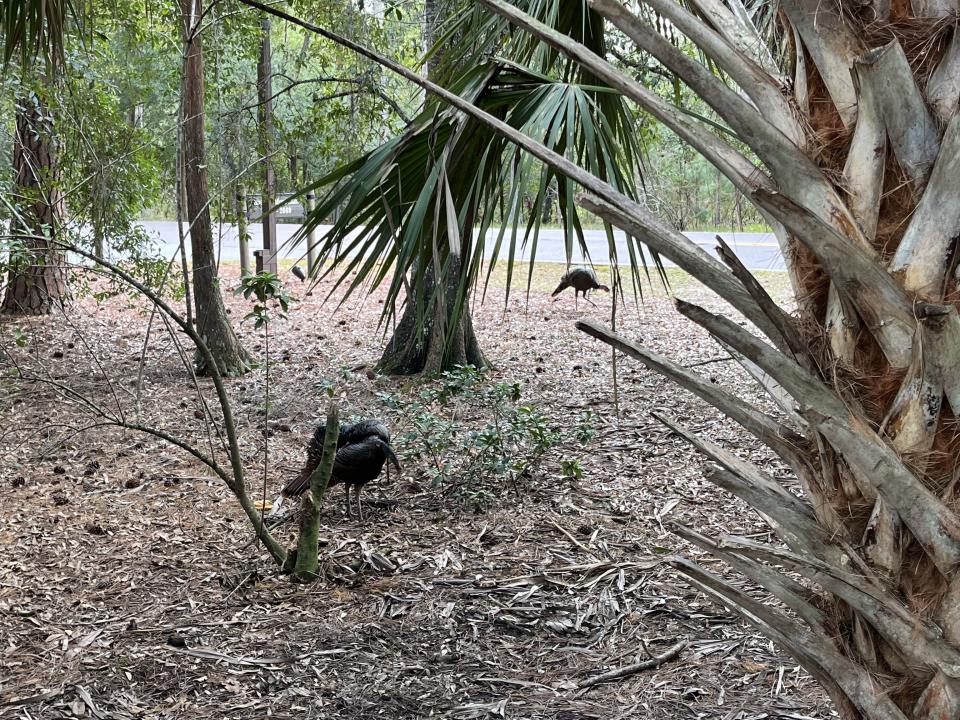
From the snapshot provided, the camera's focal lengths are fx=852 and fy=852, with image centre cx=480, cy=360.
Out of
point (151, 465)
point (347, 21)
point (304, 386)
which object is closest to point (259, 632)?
point (151, 465)

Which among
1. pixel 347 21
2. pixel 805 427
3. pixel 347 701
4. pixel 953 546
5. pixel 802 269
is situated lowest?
pixel 347 701

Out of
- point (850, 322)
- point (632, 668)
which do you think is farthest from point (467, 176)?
point (632, 668)

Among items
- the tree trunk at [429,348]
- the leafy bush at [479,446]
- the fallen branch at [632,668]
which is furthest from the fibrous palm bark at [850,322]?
the tree trunk at [429,348]

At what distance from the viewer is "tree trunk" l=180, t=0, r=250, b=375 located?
6.70 meters

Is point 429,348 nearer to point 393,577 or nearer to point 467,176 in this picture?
point 393,577

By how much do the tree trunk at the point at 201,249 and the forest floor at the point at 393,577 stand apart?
0.82 m

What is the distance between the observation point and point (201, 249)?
720 centimetres

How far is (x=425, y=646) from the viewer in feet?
10.8

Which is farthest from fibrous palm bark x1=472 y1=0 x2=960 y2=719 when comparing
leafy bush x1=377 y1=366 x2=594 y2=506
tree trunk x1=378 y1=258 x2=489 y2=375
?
tree trunk x1=378 y1=258 x2=489 y2=375

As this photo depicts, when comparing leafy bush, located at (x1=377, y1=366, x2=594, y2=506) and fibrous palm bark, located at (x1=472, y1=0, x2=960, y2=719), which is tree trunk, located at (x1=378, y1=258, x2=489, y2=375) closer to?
leafy bush, located at (x1=377, y1=366, x2=594, y2=506)

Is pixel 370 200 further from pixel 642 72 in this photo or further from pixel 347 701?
pixel 642 72

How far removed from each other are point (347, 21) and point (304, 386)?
118 inches

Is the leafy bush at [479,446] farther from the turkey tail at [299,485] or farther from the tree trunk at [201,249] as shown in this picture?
the tree trunk at [201,249]

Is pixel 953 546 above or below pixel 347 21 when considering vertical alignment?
below
